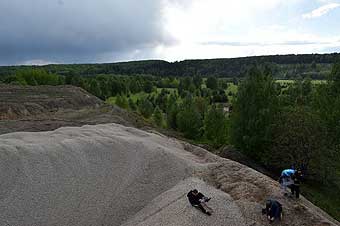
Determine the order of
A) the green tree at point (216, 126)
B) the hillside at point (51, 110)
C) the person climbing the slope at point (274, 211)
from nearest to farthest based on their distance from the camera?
1. the person climbing the slope at point (274, 211)
2. the hillside at point (51, 110)
3. the green tree at point (216, 126)

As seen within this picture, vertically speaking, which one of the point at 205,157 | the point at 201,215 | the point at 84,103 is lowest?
the point at 84,103

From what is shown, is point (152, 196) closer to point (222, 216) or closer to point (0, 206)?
point (222, 216)

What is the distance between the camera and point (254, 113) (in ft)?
142

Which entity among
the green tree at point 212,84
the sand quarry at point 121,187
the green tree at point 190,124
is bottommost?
the green tree at point 212,84

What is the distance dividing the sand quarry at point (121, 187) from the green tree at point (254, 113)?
56.0 ft

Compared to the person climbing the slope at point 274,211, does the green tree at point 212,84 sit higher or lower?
lower

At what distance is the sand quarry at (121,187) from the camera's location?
18734 millimetres

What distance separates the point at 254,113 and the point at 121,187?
24.5m

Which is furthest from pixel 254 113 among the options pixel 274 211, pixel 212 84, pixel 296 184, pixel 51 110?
pixel 212 84

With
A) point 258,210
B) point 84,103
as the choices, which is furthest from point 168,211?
point 84,103

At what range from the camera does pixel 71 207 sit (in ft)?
66.7

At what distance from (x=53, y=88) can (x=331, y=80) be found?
4836 cm

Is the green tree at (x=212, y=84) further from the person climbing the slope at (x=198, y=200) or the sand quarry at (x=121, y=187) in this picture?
the person climbing the slope at (x=198, y=200)

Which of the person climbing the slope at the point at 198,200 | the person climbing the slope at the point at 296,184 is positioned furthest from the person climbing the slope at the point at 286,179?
the person climbing the slope at the point at 198,200
